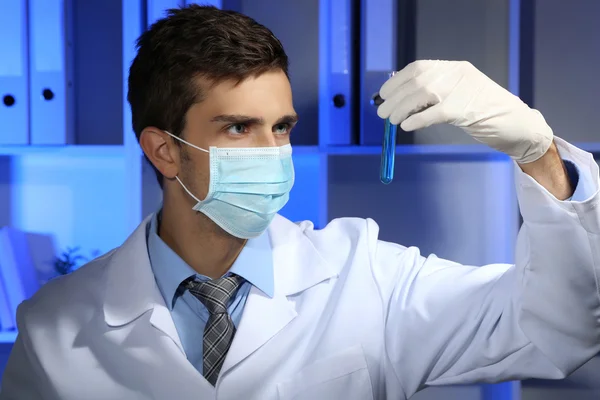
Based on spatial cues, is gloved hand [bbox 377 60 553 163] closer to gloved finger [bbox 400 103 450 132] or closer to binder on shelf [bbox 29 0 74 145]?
gloved finger [bbox 400 103 450 132]

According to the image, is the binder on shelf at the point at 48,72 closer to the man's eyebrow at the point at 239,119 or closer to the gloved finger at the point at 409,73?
the man's eyebrow at the point at 239,119

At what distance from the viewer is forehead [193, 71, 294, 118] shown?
1.39 meters

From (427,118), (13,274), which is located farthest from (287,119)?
(13,274)

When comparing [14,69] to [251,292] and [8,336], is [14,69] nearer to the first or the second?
[8,336]

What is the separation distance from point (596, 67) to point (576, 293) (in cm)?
106

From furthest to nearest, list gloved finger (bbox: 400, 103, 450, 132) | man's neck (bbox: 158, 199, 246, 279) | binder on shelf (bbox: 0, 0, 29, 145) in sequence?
binder on shelf (bbox: 0, 0, 29, 145) → man's neck (bbox: 158, 199, 246, 279) → gloved finger (bbox: 400, 103, 450, 132)

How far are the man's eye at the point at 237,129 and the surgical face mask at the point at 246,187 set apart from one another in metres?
0.04

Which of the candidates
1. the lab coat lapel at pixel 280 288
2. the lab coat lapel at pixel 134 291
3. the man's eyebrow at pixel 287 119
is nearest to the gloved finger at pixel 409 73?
the man's eyebrow at pixel 287 119

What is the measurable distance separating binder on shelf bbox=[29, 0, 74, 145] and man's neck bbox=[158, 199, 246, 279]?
1.86ft

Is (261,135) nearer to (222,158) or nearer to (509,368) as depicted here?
(222,158)

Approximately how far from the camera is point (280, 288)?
4.78ft

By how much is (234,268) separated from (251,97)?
1.08 feet

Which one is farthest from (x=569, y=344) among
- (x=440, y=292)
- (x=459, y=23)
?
(x=459, y=23)

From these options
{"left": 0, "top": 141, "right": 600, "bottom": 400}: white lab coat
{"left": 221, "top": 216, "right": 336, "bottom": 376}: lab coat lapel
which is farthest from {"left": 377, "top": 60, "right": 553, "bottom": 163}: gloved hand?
{"left": 221, "top": 216, "right": 336, "bottom": 376}: lab coat lapel
